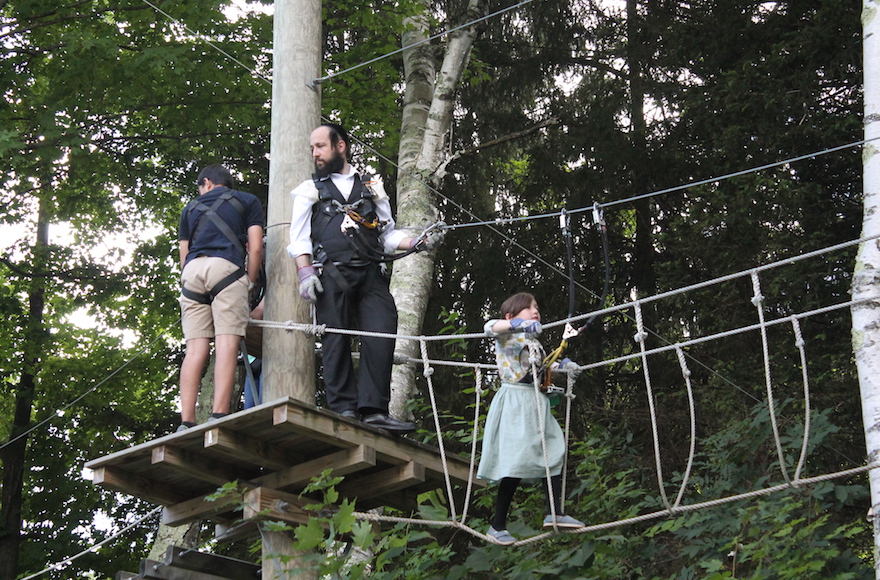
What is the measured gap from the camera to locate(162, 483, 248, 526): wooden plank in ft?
16.8

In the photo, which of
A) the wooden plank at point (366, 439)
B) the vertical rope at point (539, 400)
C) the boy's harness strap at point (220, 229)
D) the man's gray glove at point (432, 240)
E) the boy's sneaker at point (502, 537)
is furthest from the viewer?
the man's gray glove at point (432, 240)

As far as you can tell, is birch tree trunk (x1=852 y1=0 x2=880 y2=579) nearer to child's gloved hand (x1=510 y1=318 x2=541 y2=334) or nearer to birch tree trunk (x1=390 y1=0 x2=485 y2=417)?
child's gloved hand (x1=510 y1=318 x2=541 y2=334)

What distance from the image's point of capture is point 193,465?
503cm

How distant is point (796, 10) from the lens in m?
9.76

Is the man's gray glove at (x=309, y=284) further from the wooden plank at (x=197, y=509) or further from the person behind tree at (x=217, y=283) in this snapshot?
the wooden plank at (x=197, y=509)

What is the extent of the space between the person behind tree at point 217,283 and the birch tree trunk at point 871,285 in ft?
8.91

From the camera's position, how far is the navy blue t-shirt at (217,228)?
524 cm

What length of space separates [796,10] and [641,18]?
2.43m

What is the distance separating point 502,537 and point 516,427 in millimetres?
476

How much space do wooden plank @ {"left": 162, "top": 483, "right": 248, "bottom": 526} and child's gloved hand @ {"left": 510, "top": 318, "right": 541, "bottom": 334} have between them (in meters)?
1.36

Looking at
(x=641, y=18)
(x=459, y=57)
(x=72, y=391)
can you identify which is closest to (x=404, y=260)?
(x=459, y=57)

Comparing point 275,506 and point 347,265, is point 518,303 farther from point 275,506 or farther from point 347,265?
point 275,506

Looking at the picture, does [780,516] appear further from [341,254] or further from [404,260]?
[404,260]

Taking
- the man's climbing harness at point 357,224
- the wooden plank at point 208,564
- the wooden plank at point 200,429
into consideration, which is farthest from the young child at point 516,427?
the wooden plank at point 208,564
